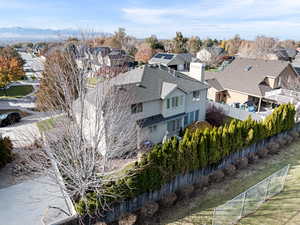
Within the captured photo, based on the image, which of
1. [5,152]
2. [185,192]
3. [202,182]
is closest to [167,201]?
[185,192]

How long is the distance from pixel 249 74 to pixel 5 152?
33.0 meters

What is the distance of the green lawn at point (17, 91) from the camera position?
35.9 meters

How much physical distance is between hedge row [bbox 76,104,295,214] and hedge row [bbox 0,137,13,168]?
925 centimetres

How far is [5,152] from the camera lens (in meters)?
14.7

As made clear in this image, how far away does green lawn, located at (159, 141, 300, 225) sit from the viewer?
10.3 meters

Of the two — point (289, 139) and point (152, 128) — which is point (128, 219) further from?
point (289, 139)

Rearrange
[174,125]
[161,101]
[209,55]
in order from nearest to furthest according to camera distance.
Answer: [161,101] < [174,125] < [209,55]

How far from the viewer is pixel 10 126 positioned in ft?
77.0

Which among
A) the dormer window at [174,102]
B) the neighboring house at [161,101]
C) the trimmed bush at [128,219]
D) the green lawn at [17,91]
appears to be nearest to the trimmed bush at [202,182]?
the trimmed bush at [128,219]

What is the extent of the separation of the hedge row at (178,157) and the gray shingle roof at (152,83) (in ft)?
21.8

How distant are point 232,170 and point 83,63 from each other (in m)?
12.5

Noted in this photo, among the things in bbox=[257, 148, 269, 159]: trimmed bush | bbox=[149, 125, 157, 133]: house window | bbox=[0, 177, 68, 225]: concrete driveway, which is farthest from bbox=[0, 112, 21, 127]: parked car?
bbox=[257, 148, 269, 159]: trimmed bush

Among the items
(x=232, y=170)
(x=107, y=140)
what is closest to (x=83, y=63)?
(x=107, y=140)

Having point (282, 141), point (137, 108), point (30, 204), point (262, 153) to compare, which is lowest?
point (30, 204)
